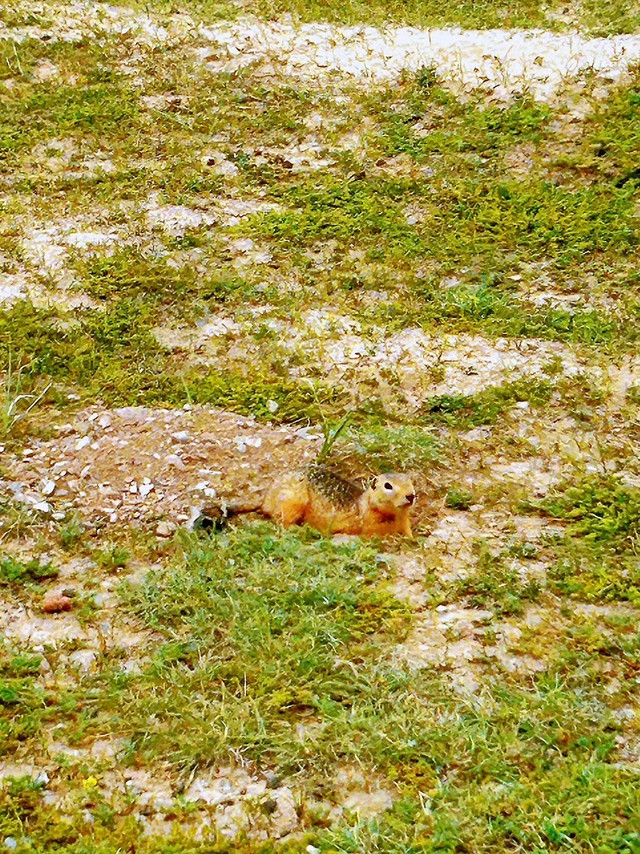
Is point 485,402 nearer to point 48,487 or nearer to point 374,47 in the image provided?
point 48,487

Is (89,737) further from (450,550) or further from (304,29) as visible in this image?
(304,29)

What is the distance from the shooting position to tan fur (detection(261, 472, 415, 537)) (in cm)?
591

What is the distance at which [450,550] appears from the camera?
228 inches

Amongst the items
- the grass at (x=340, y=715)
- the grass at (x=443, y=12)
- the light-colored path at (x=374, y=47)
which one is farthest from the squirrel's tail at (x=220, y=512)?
the grass at (x=443, y=12)

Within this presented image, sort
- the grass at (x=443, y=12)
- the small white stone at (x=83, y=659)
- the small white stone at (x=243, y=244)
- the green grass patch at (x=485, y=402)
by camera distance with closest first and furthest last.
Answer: the small white stone at (x=83, y=659) → the green grass patch at (x=485, y=402) → the small white stone at (x=243, y=244) → the grass at (x=443, y=12)

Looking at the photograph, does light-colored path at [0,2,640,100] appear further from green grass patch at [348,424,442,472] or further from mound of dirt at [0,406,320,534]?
mound of dirt at [0,406,320,534]

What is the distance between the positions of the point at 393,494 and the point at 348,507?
36cm

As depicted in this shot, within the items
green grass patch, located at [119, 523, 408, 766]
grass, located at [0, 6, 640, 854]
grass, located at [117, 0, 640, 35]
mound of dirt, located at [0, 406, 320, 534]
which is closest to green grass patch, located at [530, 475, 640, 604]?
grass, located at [0, 6, 640, 854]

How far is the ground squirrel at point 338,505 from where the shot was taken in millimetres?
5918

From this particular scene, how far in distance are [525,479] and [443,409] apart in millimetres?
996

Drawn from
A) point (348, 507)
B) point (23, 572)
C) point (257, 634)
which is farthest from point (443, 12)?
point (257, 634)

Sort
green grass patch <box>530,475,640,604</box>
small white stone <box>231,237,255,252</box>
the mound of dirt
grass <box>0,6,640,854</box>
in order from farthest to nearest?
small white stone <box>231,237,255,252</box>
the mound of dirt
green grass patch <box>530,475,640,604</box>
grass <box>0,6,640,854</box>

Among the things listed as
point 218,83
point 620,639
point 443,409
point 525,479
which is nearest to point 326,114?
point 218,83

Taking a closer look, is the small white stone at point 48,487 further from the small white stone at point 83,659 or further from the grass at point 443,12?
the grass at point 443,12
